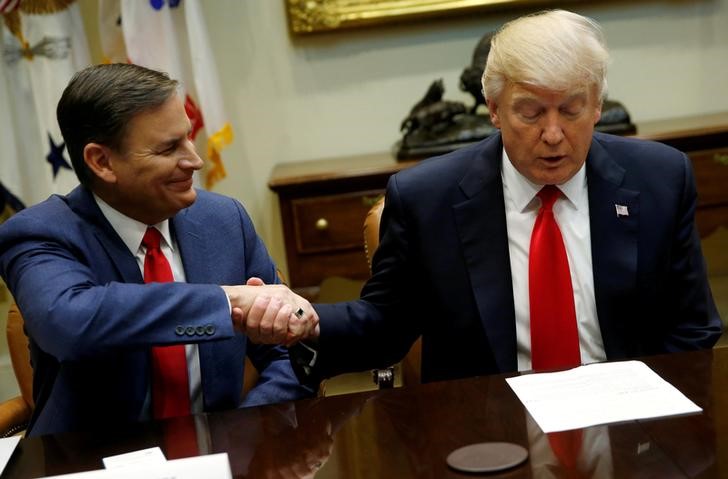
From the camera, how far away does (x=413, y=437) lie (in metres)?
1.71

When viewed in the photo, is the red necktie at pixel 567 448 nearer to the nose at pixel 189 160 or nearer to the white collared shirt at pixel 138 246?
the white collared shirt at pixel 138 246

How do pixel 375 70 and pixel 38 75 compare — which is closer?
pixel 38 75

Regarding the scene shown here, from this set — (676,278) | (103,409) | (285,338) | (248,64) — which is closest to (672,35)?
(248,64)

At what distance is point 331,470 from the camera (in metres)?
1.63

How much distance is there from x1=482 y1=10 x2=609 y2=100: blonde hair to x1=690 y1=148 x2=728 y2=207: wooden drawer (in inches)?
84.8

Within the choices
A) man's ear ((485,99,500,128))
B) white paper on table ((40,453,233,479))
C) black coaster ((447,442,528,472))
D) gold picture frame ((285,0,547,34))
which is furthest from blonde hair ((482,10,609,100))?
gold picture frame ((285,0,547,34))

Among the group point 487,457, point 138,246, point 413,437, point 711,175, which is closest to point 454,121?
point 711,175

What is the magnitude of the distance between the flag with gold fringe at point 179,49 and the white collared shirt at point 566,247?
2.25 m

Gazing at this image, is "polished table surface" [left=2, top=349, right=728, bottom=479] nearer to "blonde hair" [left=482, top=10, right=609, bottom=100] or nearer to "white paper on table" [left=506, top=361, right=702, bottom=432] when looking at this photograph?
"white paper on table" [left=506, top=361, right=702, bottom=432]

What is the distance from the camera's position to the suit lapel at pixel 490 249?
2260mm

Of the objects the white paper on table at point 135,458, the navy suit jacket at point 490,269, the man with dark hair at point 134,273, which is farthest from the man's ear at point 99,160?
the white paper on table at point 135,458

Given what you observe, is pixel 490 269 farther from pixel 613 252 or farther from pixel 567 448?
pixel 567 448

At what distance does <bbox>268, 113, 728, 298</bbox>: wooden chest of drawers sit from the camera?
4102 mm

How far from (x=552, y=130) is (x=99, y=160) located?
1.01 metres
